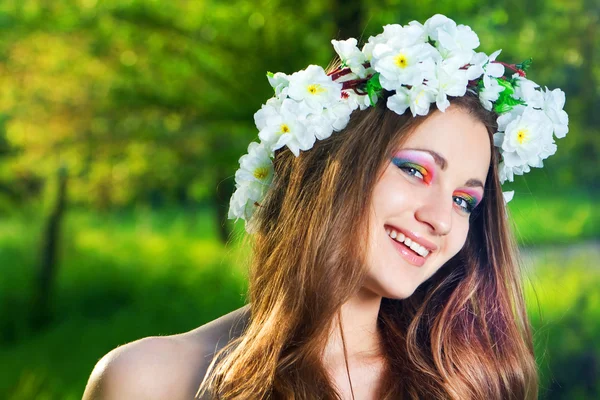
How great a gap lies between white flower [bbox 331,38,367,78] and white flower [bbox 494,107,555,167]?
371mm

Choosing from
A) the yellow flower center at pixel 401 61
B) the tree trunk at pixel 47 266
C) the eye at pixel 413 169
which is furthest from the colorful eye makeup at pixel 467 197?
the tree trunk at pixel 47 266

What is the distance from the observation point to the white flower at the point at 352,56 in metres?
1.93

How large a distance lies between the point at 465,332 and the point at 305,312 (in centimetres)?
54

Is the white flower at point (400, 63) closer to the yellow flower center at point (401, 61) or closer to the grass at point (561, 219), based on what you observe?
the yellow flower center at point (401, 61)

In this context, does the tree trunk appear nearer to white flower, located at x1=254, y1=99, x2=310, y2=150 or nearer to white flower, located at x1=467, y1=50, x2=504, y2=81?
white flower, located at x1=254, y1=99, x2=310, y2=150

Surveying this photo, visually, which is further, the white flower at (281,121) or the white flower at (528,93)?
the white flower at (528,93)

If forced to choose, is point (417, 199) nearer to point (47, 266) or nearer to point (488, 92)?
point (488, 92)

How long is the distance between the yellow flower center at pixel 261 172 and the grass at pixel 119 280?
189 inches

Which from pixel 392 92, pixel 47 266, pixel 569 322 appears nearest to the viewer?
pixel 392 92

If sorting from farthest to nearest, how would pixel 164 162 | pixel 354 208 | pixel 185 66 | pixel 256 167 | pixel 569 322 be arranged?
1. pixel 164 162
2. pixel 569 322
3. pixel 185 66
4. pixel 256 167
5. pixel 354 208

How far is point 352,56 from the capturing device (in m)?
1.95

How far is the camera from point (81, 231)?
748cm

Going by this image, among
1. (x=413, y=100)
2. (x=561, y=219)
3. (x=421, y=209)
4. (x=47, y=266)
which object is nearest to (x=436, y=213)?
(x=421, y=209)

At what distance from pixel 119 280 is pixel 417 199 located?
6115mm
